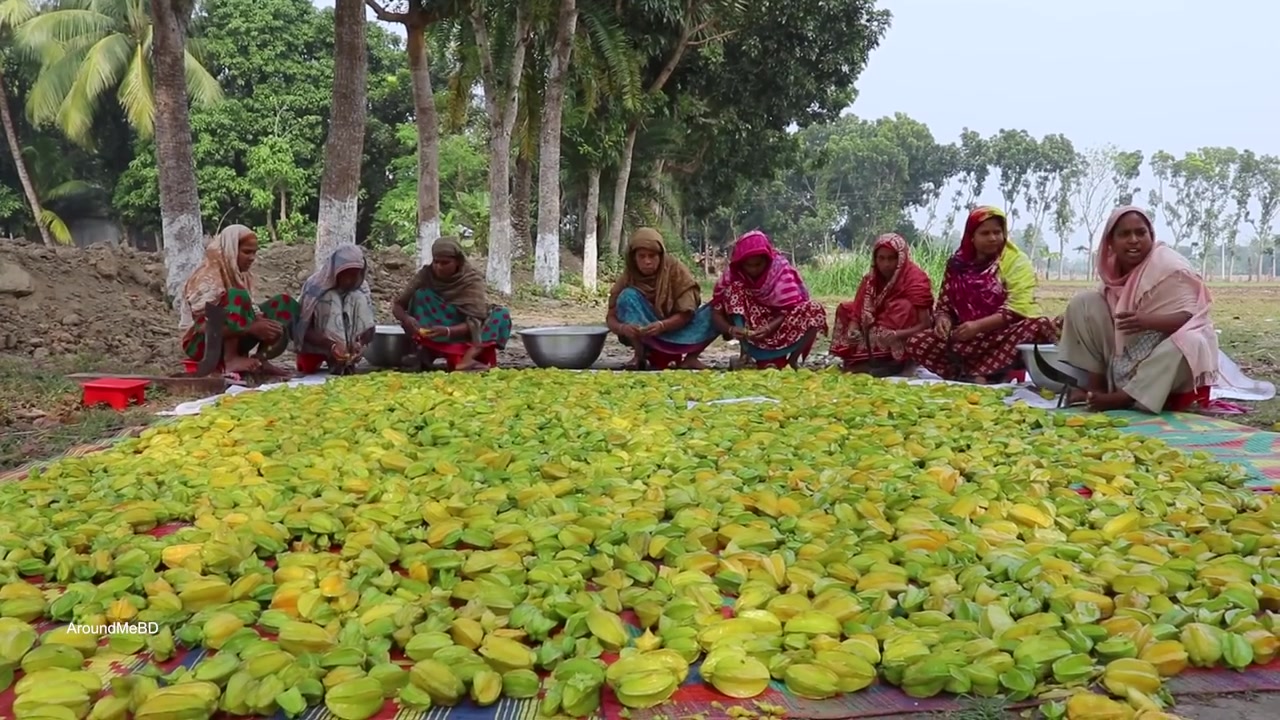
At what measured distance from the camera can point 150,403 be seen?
537 cm

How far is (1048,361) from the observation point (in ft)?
17.0

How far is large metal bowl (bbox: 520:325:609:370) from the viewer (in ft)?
22.1

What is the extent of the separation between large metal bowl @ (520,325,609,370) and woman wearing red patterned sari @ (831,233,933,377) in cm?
184

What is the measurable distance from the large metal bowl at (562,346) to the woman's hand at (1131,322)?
3536 mm

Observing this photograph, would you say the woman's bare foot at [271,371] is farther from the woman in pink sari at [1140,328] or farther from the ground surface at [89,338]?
the woman in pink sari at [1140,328]

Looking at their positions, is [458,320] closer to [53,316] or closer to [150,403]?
[150,403]

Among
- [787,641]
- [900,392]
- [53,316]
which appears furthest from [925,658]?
[53,316]

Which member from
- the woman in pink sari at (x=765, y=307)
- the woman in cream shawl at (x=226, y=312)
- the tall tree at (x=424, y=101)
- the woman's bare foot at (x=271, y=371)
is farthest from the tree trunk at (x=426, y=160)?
the woman in pink sari at (x=765, y=307)

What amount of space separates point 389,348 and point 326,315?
73 cm

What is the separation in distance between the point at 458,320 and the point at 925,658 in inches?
211

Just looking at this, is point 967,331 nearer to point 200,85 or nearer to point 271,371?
point 271,371

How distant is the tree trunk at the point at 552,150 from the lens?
13.8 meters

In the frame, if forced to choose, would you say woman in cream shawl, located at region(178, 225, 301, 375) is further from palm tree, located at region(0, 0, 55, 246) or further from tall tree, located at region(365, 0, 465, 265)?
palm tree, located at region(0, 0, 55, 246)

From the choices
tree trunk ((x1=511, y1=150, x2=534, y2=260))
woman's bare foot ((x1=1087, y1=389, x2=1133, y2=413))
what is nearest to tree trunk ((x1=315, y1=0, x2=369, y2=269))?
woman's bare foot ((x1=1087, y1=389, x2=1133, y2=413))
